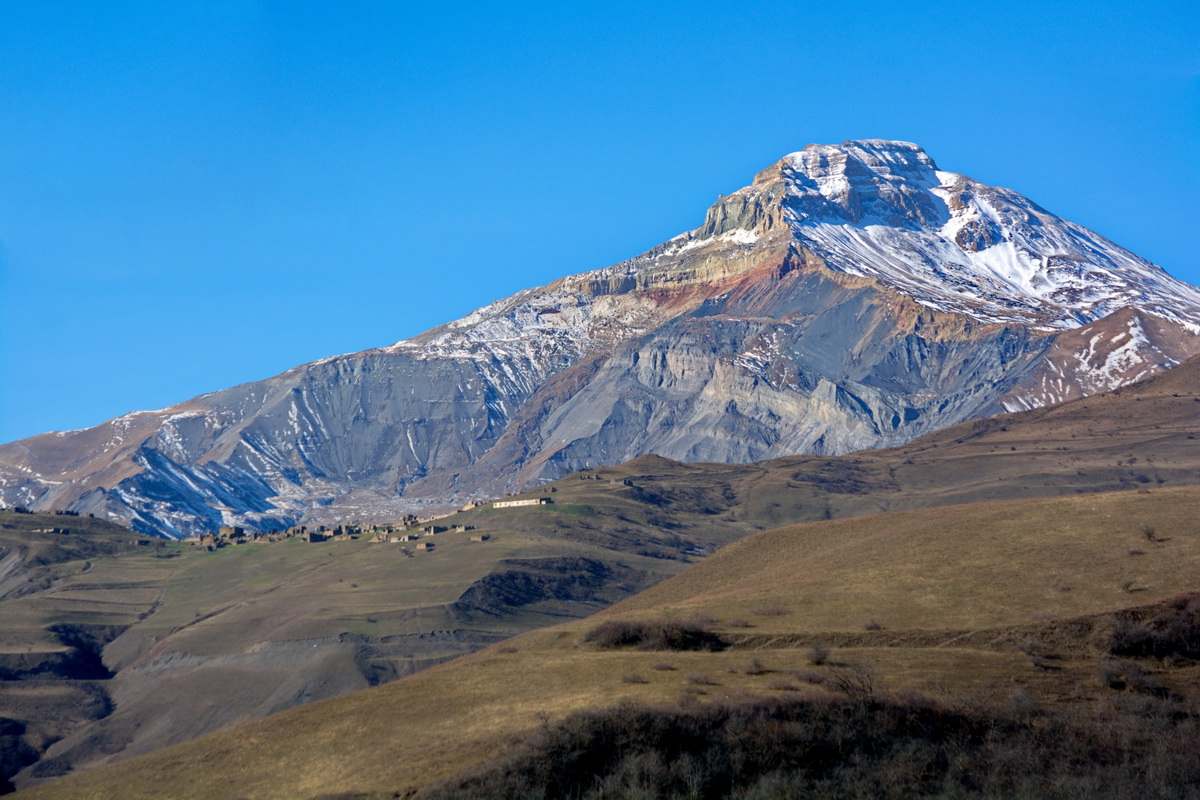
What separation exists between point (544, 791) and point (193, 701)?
113 metres

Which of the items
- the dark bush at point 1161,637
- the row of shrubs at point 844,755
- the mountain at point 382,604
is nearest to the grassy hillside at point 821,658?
the mountain at point 382,604

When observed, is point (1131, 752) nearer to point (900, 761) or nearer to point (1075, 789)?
point (1075, 789)

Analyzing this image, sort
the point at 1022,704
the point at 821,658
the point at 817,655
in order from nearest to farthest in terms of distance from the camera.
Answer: the point at 1022,704 < the point at 821,658 < the point at 817,655

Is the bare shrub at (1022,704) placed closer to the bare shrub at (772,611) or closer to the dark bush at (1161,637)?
the dark bush at (1161,637)

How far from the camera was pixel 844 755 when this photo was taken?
38094 mm

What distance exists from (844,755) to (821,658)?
831 centimetres

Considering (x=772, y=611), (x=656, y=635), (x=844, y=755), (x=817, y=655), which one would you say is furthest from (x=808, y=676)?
(x=772, y=611)

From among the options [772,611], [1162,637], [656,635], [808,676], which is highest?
[656,635]

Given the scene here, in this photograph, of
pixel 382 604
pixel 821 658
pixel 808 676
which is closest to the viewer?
pixel 808 676

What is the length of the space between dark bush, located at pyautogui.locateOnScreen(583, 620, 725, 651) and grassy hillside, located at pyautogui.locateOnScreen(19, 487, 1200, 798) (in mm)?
588

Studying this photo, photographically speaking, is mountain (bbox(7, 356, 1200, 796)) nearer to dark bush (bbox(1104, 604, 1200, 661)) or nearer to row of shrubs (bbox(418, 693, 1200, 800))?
dark bush (bbox(1104, 604, 1200, 661))

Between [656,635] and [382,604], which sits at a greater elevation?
[656,635]

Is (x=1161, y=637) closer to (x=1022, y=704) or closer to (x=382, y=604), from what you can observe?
(x=1022, y=704)

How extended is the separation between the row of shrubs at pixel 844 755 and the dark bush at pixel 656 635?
10843mm
